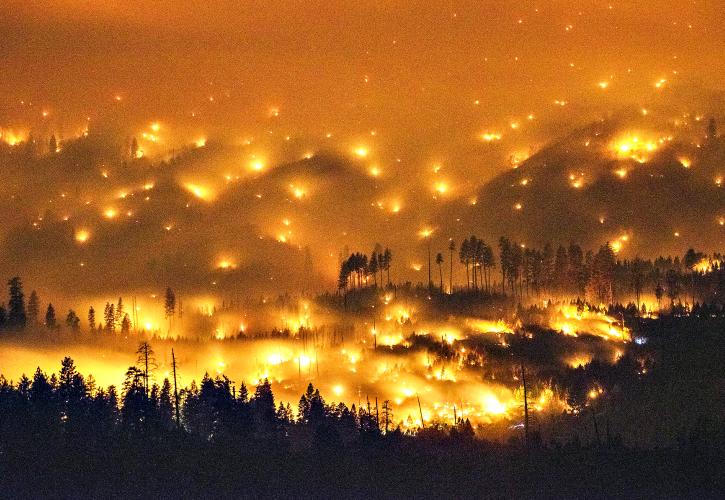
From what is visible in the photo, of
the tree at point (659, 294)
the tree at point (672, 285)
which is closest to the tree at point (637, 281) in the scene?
the tree at point (659, 294)

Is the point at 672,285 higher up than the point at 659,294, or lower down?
higher up

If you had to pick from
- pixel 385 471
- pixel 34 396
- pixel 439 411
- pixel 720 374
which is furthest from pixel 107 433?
pixel 720 374

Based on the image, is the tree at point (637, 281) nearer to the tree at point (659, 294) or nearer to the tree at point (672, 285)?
the tree at point (659, 294)

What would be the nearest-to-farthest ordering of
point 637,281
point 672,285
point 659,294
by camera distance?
point 659,294, point 637,281, point 672,285

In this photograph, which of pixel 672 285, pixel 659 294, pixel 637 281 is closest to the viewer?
pixel 659 294

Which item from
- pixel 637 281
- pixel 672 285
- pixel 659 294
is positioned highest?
pixel 637 281

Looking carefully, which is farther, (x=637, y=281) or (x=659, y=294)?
(x=637, y=281)

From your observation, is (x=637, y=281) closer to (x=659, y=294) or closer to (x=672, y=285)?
(x=659, y=294)

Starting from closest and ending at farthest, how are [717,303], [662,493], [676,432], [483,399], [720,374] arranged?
1. [662,493]
2. [676,432]
3. [720,374]
4. [483,399]
5. [717,303]

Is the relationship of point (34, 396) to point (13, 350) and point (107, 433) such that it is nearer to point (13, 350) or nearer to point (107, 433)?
point (107, 433)

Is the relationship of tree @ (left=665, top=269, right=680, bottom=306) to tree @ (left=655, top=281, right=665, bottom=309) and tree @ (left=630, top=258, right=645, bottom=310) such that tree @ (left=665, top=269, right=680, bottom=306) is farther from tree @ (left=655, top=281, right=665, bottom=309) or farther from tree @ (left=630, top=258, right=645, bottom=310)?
tree @ (left=630, top=258, right=645, bottom=310)

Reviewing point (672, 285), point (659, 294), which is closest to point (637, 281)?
point (659, 294)
